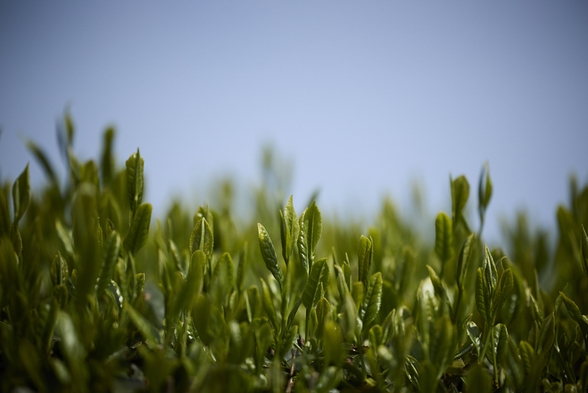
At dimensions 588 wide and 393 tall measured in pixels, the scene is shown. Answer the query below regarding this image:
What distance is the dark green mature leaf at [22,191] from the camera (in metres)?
0.60

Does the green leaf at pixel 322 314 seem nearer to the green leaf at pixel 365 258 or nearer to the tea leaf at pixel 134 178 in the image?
the green leaf at pixel 365 258

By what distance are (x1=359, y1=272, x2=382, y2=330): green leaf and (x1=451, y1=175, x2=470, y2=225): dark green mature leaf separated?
235 mm

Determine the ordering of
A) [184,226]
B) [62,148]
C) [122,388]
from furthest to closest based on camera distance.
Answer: [184,226]
[62,148]
[122,388]

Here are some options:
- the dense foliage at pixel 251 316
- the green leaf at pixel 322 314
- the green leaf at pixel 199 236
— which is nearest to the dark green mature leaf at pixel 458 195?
the dense foliage at pixel 251 316

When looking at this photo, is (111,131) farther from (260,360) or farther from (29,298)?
(260,360)

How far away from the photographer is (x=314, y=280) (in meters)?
0.52

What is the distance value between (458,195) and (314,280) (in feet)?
1.10

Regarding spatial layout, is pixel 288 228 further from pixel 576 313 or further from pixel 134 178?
pixel 576 313

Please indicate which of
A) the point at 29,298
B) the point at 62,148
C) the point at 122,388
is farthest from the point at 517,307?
the point at 62,148

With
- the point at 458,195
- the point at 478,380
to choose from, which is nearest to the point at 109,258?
the point at 478,380

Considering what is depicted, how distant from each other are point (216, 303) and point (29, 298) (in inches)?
10.8

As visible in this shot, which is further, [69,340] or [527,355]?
[527,355]

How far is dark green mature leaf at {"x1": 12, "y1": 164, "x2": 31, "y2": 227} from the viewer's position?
602mm

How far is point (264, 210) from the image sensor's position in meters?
1.12
